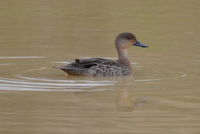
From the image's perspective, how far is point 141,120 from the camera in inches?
340

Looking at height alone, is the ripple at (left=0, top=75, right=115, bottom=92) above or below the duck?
below

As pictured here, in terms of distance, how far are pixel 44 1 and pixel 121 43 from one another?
27.9ft

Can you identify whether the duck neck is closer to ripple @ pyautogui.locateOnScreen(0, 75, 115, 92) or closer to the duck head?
the duck head

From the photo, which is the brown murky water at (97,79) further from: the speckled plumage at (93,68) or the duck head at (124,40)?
the duck head at (124,40)

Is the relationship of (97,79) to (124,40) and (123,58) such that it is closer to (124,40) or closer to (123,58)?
(123,58)

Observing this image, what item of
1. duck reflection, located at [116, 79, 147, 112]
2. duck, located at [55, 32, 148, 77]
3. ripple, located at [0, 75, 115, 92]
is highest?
duck, located at [55, 32, 148, 77]

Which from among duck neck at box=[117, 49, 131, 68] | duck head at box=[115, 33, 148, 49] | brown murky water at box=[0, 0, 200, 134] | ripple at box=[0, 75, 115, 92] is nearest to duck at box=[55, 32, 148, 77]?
duck neck at box=[117, 49, 131, 68]

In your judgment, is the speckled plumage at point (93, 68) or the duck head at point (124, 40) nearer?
the speckled plumage at point (93, 68)

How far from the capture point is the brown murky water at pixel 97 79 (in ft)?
28.1

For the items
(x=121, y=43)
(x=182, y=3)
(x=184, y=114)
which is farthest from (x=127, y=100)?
(x=182, y=3)

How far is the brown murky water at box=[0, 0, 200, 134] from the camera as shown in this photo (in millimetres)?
8578

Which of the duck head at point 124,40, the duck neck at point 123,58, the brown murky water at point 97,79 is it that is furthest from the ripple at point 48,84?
the duck head at point 124,40

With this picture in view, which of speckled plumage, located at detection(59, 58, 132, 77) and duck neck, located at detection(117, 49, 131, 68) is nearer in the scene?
speckled plumage, located at detection(59, 58, 132, 77)

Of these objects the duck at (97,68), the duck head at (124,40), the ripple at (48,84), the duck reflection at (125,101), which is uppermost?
the duck head at (124,40)
